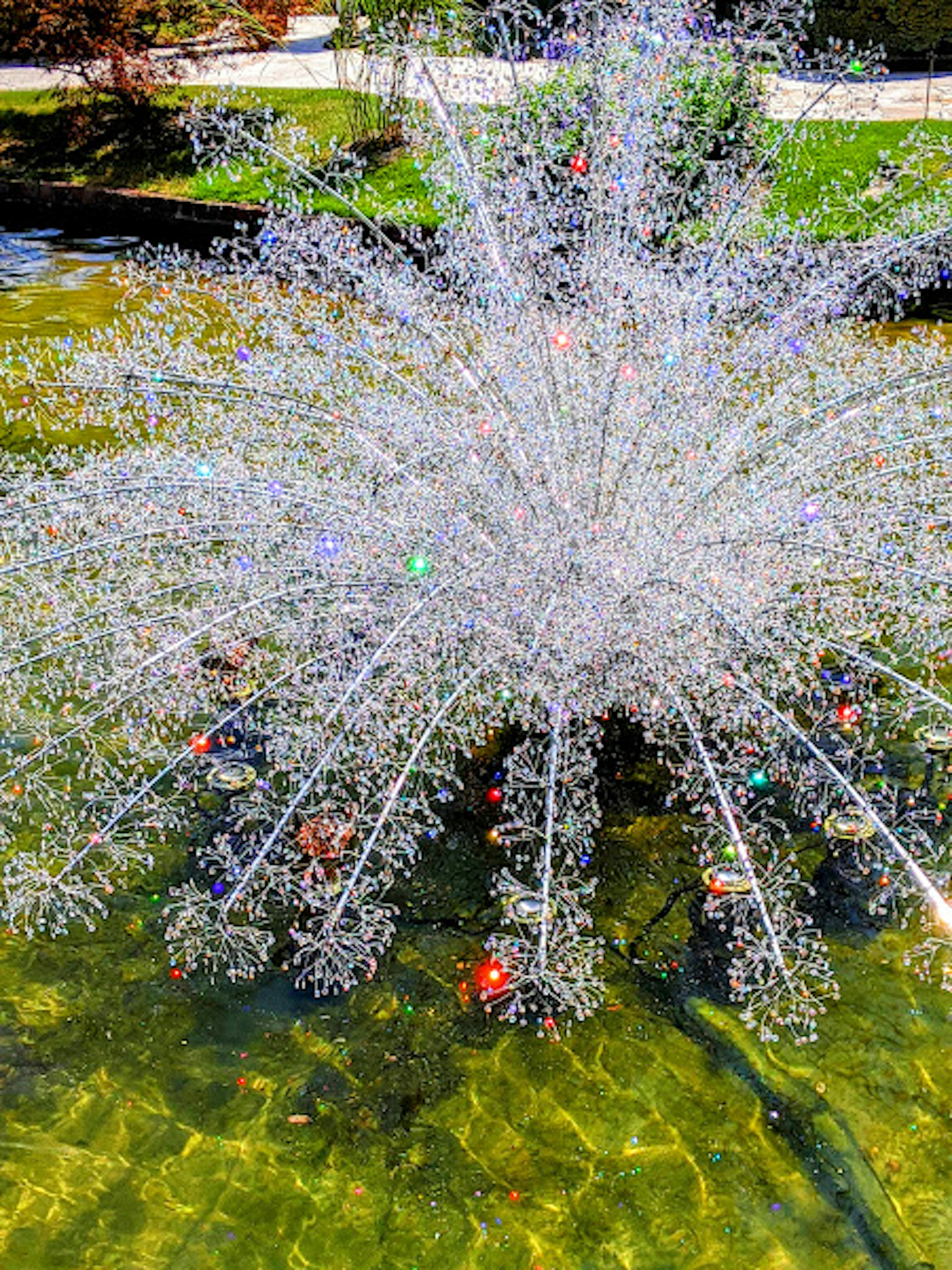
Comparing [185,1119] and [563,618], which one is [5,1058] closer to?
[185,1119]

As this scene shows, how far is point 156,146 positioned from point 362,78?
251 cm

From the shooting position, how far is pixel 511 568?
3.55 m

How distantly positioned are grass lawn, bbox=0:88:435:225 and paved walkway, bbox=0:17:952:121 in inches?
14.9

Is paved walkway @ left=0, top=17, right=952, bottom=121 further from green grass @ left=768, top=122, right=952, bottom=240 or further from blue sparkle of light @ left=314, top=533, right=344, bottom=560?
blue sparkle of light @ left=314, top=533, right=344, bottom=560

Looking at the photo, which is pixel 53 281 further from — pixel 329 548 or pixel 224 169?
pixel 329 548

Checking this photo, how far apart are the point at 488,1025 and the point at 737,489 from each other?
194 cm

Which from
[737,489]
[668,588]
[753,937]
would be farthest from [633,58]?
[753,937]

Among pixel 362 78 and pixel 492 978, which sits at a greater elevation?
pixel 362 78

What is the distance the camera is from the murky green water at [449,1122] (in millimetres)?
2533

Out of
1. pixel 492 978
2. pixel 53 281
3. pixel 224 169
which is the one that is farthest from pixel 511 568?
pixel 53 281

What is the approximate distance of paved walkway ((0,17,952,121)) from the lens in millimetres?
6230

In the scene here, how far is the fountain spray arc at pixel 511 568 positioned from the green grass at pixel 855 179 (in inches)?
9.1

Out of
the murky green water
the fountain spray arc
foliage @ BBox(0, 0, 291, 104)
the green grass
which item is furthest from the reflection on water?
the murky green water

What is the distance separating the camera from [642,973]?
315 cm
